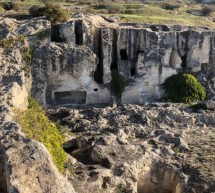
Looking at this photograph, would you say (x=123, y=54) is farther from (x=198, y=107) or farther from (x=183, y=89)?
(x=198, y=107)

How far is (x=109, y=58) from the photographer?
26.2 meters

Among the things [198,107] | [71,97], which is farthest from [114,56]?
[198,107]

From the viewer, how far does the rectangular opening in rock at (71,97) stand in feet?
85.3

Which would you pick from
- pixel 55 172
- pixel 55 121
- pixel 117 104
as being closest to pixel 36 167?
pixel 55 172

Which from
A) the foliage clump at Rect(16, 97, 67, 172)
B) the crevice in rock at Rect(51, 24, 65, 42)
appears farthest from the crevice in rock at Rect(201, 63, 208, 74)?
the foliage clump at Rect(16, 97, 67, 172)

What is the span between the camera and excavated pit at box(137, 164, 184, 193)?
1669 cm

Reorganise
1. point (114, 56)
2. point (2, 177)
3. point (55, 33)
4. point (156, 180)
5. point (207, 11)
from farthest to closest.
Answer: point (207, 11) → point (114, 56) → point (55, 33) → point (156, 180) → point (2, 177)

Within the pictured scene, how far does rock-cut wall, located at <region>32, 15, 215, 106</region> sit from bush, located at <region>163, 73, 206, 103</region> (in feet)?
2.05

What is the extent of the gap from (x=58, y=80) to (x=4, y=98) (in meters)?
9.12

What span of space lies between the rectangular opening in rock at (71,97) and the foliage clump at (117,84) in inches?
78.1

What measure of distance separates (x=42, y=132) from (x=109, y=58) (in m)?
11.4

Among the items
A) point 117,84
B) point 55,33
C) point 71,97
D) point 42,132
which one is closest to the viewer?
point 42,132

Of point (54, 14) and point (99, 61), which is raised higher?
point (54, 14)

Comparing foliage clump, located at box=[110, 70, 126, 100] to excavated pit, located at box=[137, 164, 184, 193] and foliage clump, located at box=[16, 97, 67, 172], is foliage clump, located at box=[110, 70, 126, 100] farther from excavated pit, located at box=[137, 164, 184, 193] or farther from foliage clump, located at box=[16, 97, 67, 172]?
excavated pit, located at box=[137, 164, 184, 193]
